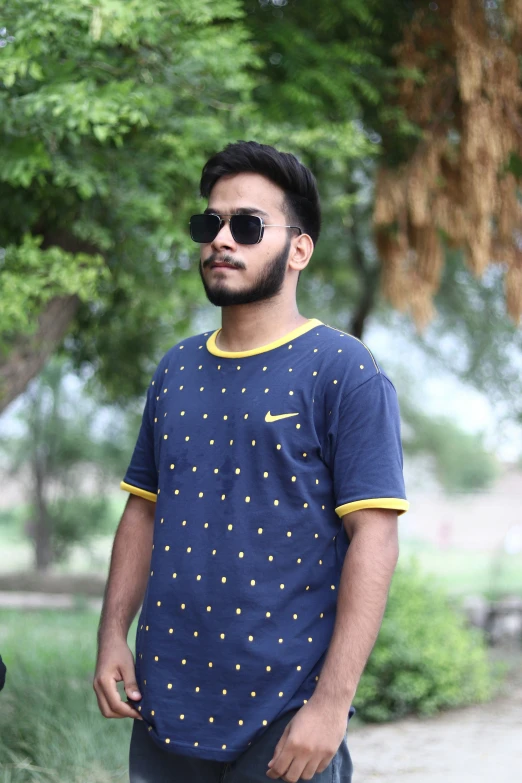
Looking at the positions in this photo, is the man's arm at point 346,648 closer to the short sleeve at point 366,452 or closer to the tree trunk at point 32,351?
the short sleeve at point 366,452

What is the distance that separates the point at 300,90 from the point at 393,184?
1328 mm

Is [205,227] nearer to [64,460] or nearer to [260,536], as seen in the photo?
[260,536]

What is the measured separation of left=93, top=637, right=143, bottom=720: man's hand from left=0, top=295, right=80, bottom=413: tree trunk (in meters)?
3.43

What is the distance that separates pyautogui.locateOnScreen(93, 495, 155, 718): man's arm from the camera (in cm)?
208

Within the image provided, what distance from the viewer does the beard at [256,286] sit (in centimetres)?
208

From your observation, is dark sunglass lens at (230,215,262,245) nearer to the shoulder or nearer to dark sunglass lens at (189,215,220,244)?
dark sunglass lens at (189,215,220,244)

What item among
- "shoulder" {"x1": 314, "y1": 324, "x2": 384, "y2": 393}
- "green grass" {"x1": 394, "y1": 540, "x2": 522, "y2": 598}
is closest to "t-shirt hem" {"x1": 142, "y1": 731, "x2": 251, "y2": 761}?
"shoulder" {"x1": 314, "y1": 324, "x2": 384, "y2": 393}

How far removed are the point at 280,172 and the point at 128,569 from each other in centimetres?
99

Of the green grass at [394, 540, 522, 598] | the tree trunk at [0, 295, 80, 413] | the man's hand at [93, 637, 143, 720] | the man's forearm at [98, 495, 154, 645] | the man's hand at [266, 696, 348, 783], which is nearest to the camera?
the man's hand at [266, 696, 348, 783]

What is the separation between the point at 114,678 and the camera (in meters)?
2.10

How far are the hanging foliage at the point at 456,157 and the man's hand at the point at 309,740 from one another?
507cm

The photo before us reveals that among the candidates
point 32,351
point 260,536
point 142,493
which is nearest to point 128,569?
point 142,493

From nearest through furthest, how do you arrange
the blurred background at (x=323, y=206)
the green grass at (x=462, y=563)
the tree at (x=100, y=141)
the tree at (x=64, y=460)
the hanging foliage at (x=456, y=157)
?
the tree at (x=100, y=141) < the blurred background at (x=323, y=206) < the hanging foliage at (x=456, y=157) < the tree at (x=64, y=460) < the green grass at (x=462, y=563)

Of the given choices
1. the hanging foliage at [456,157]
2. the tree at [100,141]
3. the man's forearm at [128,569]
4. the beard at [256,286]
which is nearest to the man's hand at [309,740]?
the man's forearm at [128,569]
